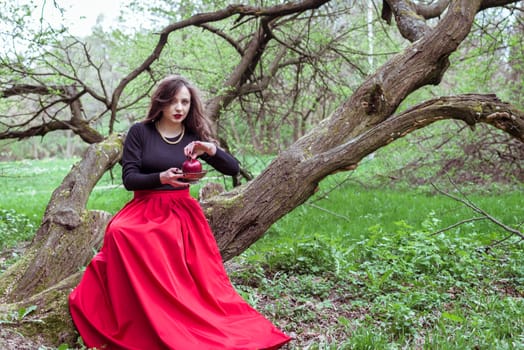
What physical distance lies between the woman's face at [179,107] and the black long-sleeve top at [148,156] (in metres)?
0.15

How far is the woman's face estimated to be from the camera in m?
3.83

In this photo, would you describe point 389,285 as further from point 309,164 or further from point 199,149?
point 199,149

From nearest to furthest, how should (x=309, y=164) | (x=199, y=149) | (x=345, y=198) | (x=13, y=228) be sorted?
(x=199, y=149) → (x=309, y=164) → (x=13, y=228) → (x=345, y=198)

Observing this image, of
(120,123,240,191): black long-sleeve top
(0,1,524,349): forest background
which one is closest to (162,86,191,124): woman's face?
(120,123,240,191): black long-sleeve top

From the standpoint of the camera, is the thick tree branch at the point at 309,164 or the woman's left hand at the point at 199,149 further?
the thick tree branch at the point at 309,164

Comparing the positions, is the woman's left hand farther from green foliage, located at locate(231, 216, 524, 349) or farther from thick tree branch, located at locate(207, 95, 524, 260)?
green foliage, located at locate(231, 216, 524, 349)

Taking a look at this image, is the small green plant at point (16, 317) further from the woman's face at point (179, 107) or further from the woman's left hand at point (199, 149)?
the woman's face at point (179, 107)

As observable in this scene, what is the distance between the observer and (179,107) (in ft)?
12.6

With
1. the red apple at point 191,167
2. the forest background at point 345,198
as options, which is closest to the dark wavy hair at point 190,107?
the red apple at point 191,167

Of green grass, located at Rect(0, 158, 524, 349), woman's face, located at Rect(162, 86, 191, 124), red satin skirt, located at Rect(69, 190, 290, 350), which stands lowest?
green grass, located at Rect(0, 158, 524, 349)

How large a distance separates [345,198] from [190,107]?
234 inches

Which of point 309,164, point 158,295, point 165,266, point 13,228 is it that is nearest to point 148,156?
point 165,266

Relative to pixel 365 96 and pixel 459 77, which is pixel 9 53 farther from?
pixel 459 77

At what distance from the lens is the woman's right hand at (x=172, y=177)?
349 centimetres
